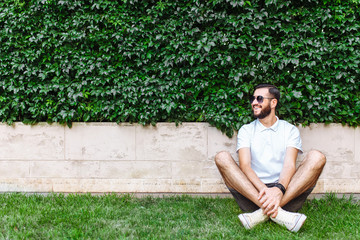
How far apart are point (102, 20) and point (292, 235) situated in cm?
381

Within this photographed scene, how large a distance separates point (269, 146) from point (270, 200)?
81 centimetres

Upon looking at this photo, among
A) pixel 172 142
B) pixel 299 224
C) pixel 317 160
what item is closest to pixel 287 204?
pixel 299 224

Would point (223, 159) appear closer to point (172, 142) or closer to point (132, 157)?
point (172, 142)

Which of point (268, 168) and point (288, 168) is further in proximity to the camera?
point (268, 168)

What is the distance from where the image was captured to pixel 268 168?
12.3ft

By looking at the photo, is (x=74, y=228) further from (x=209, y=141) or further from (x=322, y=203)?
(x=322, y=203)

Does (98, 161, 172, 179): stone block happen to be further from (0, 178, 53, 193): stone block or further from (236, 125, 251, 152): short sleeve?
(236, 125, 251, 152): short sleeve

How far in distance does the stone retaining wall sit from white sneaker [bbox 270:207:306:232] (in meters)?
1.48

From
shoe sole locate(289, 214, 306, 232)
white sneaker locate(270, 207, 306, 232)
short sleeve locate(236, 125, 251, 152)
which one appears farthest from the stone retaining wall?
shoe sole locate(289, 214, 306, 232)

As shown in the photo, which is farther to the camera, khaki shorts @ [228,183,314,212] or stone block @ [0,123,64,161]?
stone block @ [0,123,64,161]

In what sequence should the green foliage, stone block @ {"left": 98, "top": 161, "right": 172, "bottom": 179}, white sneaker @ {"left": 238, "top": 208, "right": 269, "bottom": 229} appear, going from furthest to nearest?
1. stone block @ {"left": 98, "top": 161, "right": 172, "bottom": 179}
2. the green foliage
3. white sneaker @ {"left": 238, "top": 208, "right": 269, "bottom": 229}

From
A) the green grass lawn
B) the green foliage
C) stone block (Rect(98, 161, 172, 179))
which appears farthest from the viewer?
stone block (Rect(98, 161, 172, 179))

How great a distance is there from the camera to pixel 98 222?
3.39 m

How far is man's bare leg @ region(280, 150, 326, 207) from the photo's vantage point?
11.1 feet
